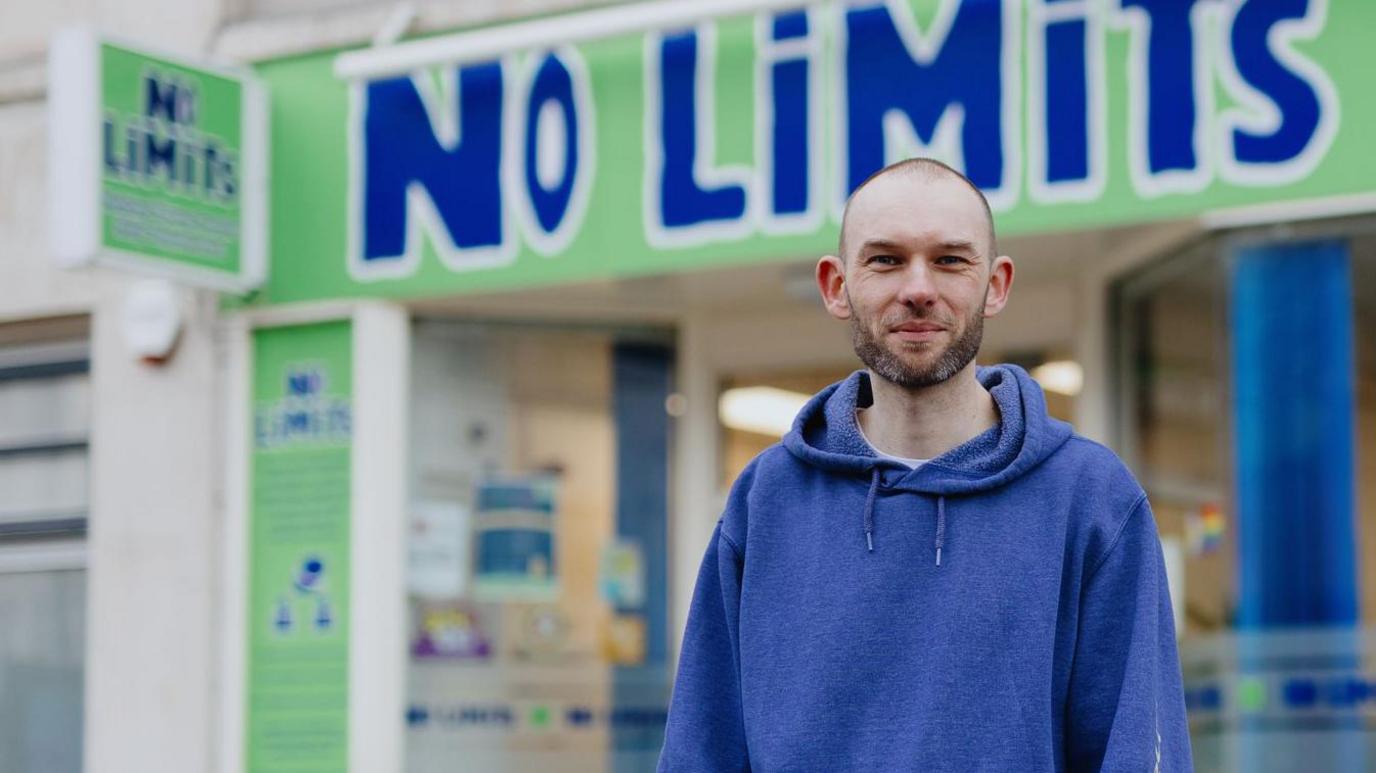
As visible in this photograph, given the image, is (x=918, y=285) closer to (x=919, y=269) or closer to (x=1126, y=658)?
(x=919, y=269)

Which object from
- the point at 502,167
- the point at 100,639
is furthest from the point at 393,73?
the point at 100,639

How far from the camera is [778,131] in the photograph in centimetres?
791

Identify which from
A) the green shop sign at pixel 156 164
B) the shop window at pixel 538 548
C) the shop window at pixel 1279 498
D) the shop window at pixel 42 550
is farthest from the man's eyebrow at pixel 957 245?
the shop window at pixel 42 550

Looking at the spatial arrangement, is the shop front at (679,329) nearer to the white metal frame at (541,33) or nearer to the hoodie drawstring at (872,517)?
the white metal frame at (541,33)

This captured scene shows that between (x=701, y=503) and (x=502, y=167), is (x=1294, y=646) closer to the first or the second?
(x=701, y=503)

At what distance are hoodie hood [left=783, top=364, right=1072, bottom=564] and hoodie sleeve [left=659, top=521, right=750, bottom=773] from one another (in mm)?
164

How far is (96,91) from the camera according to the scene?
834 cm

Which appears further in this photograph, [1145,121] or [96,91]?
[96,91]

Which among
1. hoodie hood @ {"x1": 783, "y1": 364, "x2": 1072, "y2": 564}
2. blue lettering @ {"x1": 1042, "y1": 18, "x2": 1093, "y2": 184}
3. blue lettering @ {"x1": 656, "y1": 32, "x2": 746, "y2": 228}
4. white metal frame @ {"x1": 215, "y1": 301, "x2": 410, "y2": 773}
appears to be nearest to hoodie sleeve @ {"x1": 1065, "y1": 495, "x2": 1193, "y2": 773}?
hoodie hood @ {"x1": 783, "y1": 364, "x2": 1072, "y2": 564}

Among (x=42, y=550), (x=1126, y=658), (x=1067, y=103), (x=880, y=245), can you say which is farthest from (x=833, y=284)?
(x=42, y=550)

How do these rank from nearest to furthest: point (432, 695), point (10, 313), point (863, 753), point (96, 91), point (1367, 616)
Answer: point (863, 753) → point (1367, 616) → point (96, 91) → point (432, 695) → point (10, 313)

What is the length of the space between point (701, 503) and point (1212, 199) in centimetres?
272

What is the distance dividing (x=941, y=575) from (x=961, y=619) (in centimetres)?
6

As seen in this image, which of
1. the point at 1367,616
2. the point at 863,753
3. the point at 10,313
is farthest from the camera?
the point at 10,313
